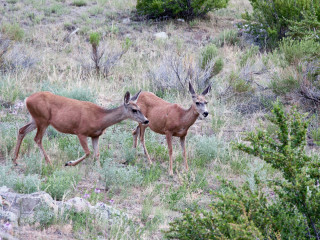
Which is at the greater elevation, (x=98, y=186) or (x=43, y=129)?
(x=43, y=129)

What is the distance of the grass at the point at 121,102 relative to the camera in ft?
22.9

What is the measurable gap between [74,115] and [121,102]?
373 centimetres

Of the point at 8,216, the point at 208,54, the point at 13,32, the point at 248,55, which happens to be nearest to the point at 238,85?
the point at 208,54

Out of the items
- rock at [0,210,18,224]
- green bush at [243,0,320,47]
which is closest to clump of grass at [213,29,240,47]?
green bush at [243,0,320,47]

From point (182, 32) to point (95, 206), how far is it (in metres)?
15.1

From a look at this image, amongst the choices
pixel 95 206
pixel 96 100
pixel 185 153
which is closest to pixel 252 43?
pixel 96 100

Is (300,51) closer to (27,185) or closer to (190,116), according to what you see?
(190,116)

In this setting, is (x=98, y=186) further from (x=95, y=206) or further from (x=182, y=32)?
(x=182, y=32)

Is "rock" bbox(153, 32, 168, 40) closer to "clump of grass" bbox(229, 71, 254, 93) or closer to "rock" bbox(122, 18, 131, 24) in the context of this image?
"rock" bbox(122, 18, 131, 24)

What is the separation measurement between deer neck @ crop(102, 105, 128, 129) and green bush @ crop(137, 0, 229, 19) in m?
13.1

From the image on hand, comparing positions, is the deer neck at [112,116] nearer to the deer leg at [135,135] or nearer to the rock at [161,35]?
the deer leg at [135,135]

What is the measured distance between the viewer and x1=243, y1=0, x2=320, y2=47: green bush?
17.3m

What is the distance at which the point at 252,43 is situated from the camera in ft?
61.0

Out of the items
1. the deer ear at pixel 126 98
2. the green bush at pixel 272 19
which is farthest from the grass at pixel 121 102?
the deer ear at pixel 126 98
